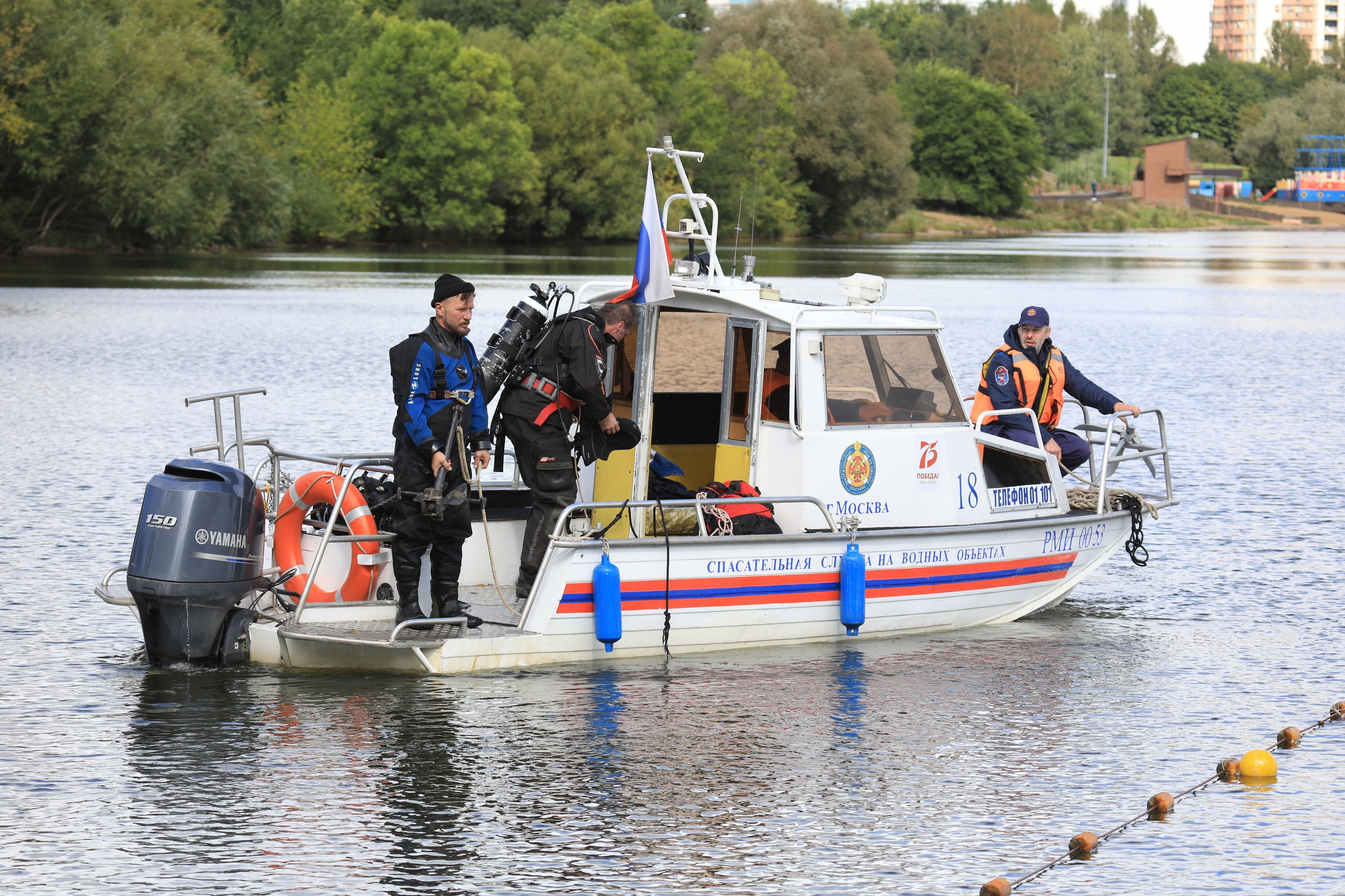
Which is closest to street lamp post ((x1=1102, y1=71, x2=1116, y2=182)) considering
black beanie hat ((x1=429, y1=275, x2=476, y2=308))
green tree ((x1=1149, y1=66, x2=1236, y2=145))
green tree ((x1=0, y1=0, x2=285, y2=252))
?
green tree ((x1=1149, y1=66, x2=1236, y2=145))

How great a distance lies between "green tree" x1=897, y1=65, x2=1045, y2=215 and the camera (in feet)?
403

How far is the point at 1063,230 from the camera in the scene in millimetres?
127000

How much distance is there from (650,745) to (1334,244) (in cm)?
10556

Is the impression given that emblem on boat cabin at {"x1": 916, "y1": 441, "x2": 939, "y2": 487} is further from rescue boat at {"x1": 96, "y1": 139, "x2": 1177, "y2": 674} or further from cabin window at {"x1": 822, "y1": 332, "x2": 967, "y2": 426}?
cabin window at {"x1": 822, "y1": 332, "x2": 967, "y2": 426}

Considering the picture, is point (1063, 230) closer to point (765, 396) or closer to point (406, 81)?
point (406, 81)

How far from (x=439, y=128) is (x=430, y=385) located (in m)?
70.6

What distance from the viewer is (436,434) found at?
9.33 metres

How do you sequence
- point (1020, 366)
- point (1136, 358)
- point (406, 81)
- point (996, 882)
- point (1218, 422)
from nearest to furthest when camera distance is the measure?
point (996, 882), point (1020, 366), point (1218, 422), point (1136, 358), point (406, 81)

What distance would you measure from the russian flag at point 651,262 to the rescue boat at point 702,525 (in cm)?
13

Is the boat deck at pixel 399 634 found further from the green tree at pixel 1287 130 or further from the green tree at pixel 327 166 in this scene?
the green tree at pixel 1287 130

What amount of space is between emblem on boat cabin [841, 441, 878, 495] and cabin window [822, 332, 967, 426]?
0.17m

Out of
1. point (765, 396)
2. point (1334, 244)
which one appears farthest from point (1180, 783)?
point (1334, 244)

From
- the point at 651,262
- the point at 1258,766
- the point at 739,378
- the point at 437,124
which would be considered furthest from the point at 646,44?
the point at 1258,766

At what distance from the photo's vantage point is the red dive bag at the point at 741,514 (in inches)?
405
